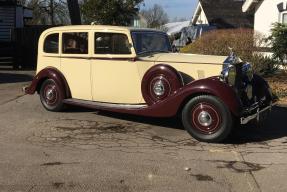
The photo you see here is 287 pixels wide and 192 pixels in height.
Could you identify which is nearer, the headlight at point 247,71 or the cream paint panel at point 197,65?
the headlight at point 247,71

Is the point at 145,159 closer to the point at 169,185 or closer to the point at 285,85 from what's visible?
the point at 169,185

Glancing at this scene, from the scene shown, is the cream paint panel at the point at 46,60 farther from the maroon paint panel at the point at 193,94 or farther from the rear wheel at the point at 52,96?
the maroon paint panel at the point at 193,94

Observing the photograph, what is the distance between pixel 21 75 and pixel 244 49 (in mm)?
7538

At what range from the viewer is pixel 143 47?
9.15 m

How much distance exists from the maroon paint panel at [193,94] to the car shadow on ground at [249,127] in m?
0.62

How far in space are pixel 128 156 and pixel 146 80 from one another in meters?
1.79

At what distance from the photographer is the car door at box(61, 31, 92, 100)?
30.7 feet

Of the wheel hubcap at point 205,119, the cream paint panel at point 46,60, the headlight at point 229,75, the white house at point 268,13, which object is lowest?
the wheel hubcap at point 205,119

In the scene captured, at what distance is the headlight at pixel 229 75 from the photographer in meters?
7.80

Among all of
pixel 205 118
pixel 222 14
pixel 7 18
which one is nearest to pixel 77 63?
pixel 205 118

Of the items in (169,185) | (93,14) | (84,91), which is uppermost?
(93,14)

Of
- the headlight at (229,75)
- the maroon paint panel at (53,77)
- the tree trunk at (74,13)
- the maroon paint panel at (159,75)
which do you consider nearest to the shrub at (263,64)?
the maroon paint panel at (53,77)

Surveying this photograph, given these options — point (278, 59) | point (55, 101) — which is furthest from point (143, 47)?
point (278, 59)

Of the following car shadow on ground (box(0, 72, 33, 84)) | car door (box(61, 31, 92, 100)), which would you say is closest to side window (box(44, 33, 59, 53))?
car door (box(61, 31, 92, 100))
